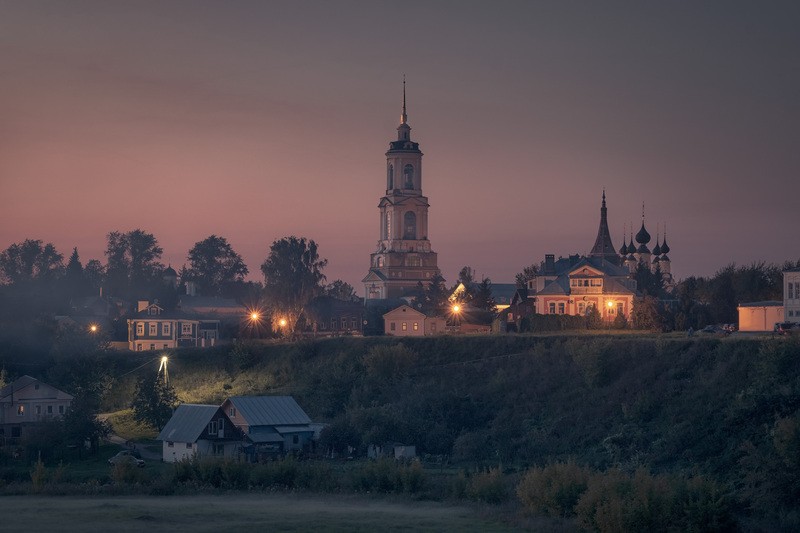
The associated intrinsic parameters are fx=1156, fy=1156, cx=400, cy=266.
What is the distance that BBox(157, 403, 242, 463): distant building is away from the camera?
6162 cm

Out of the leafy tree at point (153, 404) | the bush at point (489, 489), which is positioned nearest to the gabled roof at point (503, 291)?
the leafy tree at point (153, 404)

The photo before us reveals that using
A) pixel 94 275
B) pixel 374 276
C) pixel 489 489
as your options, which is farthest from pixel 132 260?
pixel 489 489

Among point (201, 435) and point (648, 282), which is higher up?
point (648, 282)

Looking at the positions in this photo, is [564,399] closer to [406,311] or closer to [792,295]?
[792,295]

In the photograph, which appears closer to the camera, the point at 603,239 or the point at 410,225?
the point at 603,239

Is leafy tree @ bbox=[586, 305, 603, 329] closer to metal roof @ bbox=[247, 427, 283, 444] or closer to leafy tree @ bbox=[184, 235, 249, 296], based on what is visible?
metal roof @ bbox=[247, 427, 283, 444]

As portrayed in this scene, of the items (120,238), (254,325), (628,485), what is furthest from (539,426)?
(120,238)

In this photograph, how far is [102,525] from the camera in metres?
38.1

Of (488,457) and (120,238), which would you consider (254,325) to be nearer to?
(488,457)

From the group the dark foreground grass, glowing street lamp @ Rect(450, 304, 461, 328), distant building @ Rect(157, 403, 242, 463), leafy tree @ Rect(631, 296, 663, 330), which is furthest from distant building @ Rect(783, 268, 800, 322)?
the dark foreground grass

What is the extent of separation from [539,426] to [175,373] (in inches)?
1492

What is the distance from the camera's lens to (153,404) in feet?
238

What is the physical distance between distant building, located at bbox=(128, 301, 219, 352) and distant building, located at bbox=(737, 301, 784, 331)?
52.0m

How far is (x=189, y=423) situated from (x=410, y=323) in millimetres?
41990
